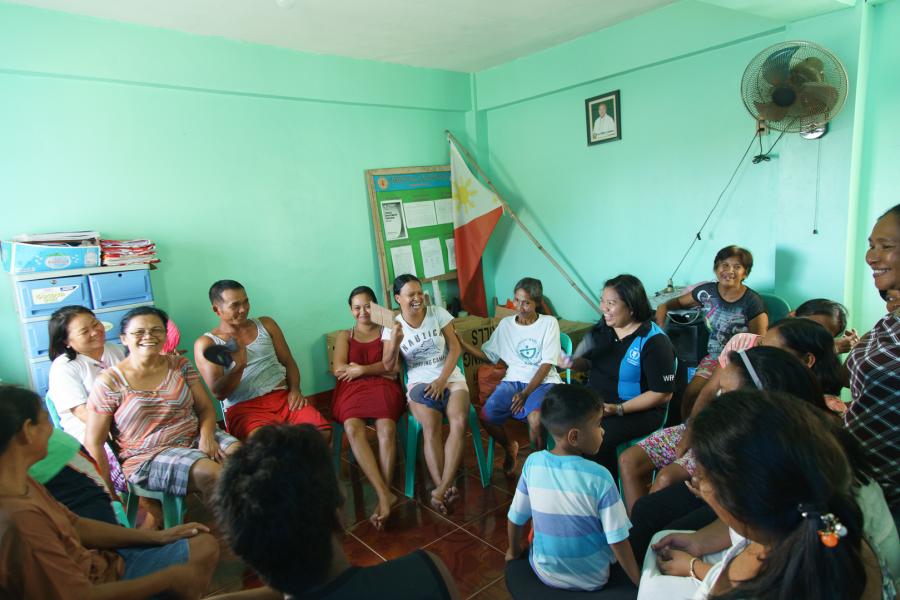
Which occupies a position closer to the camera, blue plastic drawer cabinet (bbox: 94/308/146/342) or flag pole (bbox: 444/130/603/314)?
blue plastic drawer cabinet (bbox: 94/308/146/342)

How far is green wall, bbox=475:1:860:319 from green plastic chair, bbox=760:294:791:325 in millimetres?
93

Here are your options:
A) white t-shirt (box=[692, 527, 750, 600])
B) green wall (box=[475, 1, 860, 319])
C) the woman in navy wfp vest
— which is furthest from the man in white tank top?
green wall (box=[475, 1, 860, 319])

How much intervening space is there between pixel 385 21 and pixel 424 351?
2.11 metres

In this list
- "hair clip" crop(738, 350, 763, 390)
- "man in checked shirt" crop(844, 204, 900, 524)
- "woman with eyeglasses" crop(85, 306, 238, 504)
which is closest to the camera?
"man in checked shirt" crop(844, 204, 900, 524)

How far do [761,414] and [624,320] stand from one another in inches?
58.0

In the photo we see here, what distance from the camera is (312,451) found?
92 centimetres

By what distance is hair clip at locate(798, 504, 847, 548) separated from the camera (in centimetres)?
74

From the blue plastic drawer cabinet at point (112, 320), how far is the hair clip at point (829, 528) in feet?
10.2

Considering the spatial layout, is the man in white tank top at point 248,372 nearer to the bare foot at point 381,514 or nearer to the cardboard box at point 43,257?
the bare foot at point 381,514

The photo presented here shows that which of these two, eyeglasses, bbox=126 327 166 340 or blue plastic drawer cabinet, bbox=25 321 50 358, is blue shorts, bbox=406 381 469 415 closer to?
eyeglasses, bbox=126 327 166 340

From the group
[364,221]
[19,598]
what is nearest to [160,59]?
[364,221]

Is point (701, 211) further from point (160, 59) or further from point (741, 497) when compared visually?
point (160, 59)

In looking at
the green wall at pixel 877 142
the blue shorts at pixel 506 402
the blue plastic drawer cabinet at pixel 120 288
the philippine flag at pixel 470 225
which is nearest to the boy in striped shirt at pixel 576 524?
the blue shorts at pixel 506 402

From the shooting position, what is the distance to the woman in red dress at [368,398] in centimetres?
255
